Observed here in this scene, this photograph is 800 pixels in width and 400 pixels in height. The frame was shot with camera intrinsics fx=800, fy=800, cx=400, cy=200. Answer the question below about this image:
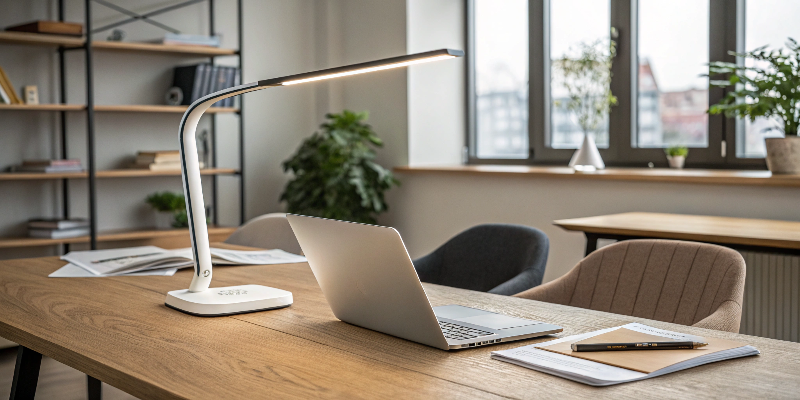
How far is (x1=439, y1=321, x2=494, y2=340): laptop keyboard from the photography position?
128 centimetres

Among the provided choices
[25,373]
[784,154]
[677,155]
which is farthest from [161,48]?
[784,154]

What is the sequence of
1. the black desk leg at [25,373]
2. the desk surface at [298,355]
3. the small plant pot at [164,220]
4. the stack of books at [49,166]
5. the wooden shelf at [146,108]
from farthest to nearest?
the small plant pot at [164,220] → the wooden shelf at [146,108] → the stack of books at [49,166] → the black desk leg at [25,373] → the desk surface at [298,355]

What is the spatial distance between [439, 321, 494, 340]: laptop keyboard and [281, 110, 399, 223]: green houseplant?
3064mm

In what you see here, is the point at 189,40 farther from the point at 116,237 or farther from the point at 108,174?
the point at 116,237

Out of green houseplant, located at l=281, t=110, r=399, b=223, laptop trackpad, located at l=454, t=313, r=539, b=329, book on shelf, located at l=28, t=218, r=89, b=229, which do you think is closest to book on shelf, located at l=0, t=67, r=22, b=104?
book on shelf, located at l=28, t=218, r=89, b=229

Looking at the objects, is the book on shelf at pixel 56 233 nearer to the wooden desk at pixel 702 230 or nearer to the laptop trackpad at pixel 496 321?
the wooden desk at pixel 702 230

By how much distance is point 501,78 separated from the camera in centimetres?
471

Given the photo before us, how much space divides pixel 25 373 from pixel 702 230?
6.73 ft

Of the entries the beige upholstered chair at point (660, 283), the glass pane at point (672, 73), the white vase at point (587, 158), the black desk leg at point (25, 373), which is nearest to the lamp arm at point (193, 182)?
the black desk leg at point (25, 373)

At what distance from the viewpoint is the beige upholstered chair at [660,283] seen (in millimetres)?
1807

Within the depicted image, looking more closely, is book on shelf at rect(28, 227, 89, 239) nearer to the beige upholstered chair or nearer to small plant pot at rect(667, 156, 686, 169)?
the beige upholstered chair

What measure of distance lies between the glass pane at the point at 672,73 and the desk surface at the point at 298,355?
2517 millimetres

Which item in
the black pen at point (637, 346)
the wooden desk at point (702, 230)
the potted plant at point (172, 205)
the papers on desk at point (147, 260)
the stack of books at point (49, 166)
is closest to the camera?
the black pen at point (637, 346)

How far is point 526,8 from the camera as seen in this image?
4559 mm
